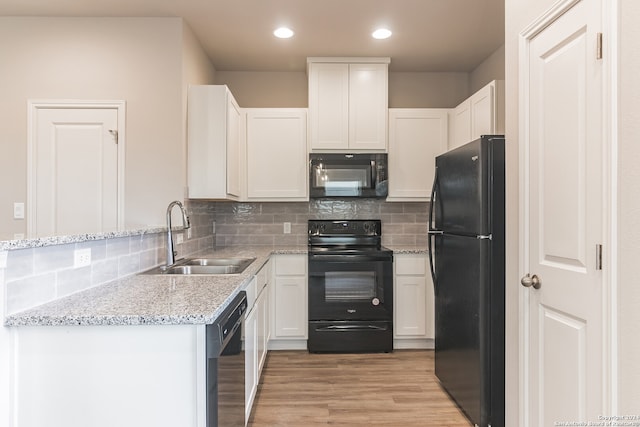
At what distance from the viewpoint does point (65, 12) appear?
2.85m

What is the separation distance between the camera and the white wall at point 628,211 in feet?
3.60

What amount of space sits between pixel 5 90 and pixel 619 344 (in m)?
3.94

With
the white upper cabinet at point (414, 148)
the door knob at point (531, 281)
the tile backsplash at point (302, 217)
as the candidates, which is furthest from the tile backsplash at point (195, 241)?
the door knob at point (531, 281)

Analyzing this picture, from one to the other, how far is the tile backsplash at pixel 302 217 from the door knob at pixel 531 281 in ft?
7.73

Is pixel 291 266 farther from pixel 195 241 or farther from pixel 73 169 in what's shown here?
pixel 73 169

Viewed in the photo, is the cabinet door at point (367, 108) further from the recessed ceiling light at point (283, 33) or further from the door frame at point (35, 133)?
the door frame at point (35, 133)

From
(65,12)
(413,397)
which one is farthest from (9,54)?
(413,397)

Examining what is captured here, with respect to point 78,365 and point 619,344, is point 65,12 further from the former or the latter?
point 619,344

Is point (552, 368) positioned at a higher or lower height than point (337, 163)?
lower

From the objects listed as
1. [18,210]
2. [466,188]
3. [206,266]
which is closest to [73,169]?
[18,210]

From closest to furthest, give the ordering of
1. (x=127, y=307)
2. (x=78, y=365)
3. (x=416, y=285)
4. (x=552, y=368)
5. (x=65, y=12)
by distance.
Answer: (x=78, y=365)
(x=127, y=307)
(x=552, y=368)
(x=65, y=12)
(x=416, y=285)

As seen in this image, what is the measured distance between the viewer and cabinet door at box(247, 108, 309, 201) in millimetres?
3691

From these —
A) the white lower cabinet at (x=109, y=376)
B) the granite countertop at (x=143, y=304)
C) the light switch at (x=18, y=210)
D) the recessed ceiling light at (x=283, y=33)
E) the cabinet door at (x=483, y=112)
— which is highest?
the recessed ceiling light at (x=283, y=33)

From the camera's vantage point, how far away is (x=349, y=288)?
3426 millimetres
